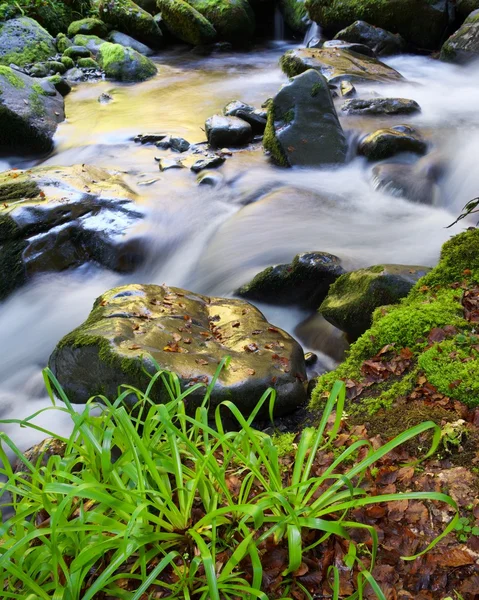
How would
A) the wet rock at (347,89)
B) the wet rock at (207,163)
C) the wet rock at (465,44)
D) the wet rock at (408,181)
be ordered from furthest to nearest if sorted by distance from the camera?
the wet rock at (465,44)
the wet rock at (347,89)
the wet rock at (207,163)
the wet rock at (408,181)

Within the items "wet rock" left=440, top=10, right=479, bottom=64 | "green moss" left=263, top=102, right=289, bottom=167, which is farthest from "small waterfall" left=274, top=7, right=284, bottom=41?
"green moss" left=263, top=102, right=289, bottom=167

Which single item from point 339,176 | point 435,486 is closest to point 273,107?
point 339,176

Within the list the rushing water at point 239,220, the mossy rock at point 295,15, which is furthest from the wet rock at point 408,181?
the mossy rock at point 295,15

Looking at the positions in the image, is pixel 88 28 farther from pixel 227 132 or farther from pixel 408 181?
pixel 408 181

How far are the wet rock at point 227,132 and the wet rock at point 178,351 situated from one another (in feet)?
16.8

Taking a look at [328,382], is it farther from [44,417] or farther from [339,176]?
[339,176]

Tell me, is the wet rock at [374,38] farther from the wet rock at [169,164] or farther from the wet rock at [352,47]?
the wet rock at [169,164]

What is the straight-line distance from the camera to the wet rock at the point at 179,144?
30.6ft

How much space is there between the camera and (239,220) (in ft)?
23.7

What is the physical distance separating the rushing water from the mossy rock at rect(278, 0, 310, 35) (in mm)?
6394

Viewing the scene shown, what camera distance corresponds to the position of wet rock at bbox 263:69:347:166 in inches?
323

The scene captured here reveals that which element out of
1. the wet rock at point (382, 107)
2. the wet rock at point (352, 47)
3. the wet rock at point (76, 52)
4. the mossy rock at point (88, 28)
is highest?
the mossy rock at point (88, 28)

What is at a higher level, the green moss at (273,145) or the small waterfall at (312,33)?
the small waterfall at (312,33)

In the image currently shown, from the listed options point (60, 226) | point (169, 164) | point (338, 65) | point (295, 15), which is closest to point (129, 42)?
point (295, 15)
